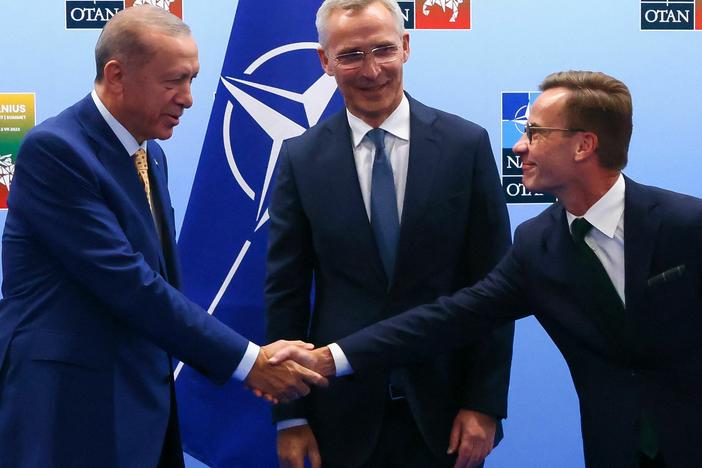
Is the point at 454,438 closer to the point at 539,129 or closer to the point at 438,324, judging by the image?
the point at 438,324

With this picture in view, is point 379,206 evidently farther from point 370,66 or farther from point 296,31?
point 296,31

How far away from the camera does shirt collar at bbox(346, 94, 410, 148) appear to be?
104 inches

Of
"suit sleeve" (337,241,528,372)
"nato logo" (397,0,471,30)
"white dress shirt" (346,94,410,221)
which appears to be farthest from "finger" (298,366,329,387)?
"nato logo" (397,0,471,30)

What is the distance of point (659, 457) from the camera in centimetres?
232

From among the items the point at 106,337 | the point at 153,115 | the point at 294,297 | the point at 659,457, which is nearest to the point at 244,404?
the point at 294,297

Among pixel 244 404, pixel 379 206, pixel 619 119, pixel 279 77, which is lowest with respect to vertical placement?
pixel 244 404

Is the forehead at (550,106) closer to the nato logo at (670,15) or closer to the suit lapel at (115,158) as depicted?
the suit lapel at (115,158)

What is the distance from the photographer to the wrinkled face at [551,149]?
2.52 metres

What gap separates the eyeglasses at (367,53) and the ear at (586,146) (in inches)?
21.0

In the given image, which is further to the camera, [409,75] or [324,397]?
[409,75]

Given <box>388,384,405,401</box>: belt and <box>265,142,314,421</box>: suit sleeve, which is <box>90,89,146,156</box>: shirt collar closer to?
<box>265,142,314,421</box>: suit sleeve

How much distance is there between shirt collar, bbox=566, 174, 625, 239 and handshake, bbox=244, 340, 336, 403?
2.48ft

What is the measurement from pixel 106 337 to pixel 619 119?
1.37 m

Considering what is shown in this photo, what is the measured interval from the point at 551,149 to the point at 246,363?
0.98 meters
